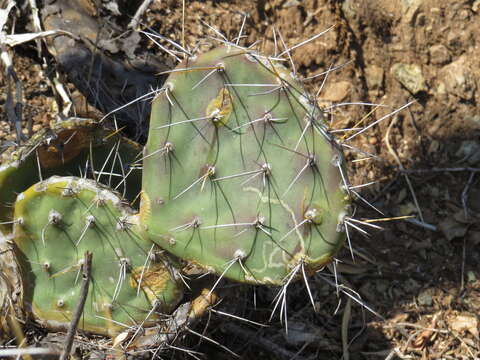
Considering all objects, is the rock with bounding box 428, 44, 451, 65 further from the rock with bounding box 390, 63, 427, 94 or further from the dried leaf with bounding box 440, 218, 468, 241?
the dried leaf with bounding box 440, 218, 468, 241

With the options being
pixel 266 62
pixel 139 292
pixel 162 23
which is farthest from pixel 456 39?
pixel 139 292

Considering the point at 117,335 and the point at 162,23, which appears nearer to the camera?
the point at 117,335

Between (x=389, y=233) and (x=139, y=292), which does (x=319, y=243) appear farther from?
(x=389, y=233)

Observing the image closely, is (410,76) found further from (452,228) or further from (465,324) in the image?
(465,324)

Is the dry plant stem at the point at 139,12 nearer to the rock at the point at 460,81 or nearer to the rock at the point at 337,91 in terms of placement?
the rock at the point at 337,91

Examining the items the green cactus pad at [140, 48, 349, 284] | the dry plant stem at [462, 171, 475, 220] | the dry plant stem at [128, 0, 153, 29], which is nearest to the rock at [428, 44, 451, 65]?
the dry plant stem at [462, 171, 475, 220]

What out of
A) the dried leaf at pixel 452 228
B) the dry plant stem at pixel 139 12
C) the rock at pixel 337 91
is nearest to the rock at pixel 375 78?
the rock at pixel 337 91
